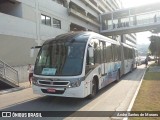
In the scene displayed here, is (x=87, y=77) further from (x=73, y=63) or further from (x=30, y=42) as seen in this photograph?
(x=30, y=42)

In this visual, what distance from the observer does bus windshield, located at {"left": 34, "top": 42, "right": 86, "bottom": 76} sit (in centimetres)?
1045

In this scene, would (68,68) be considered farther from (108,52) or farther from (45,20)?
(45,20)

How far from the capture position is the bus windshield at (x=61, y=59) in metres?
10.4

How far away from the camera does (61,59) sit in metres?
10.7

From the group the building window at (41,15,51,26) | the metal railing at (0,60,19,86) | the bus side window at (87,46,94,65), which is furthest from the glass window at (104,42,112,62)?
the building window at (41,15,51,26)

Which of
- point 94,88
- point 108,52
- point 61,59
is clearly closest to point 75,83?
point 61,59

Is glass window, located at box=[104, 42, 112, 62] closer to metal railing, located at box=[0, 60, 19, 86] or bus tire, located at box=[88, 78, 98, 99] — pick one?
bus tire, located at box=[88, 78, 98, 99]

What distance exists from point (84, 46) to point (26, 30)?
1487 cm

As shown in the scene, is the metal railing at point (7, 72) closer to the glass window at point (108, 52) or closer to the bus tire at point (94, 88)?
the glass window at point (108, 52)

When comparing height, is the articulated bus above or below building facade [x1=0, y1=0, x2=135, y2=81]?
below

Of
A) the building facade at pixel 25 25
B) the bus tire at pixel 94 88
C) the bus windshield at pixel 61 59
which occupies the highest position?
the building facade at pixel 25 25

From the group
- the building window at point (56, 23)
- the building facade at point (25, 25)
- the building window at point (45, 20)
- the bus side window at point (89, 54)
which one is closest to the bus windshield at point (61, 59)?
the bus side window at point (89, 54)

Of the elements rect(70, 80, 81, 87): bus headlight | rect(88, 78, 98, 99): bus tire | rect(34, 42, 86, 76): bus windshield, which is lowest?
rect(88, 78, 98, 99): bus tire

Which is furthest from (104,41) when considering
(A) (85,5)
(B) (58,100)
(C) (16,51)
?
(A) (85,5)
